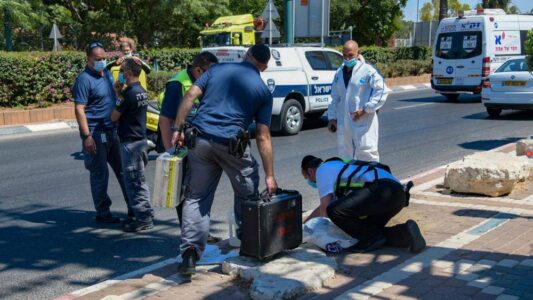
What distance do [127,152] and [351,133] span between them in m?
2.40

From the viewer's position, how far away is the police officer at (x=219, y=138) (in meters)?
4.80

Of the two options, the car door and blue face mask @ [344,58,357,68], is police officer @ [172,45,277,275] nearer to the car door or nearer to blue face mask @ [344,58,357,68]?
blue face mask @ [344,58,357,68]

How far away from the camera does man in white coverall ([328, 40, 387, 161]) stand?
6961 mm

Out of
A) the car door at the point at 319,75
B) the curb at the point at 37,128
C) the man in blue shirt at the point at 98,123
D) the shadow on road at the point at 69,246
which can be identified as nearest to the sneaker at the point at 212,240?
the shadow on road at the point at 69,246

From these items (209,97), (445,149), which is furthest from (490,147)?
(209,97)

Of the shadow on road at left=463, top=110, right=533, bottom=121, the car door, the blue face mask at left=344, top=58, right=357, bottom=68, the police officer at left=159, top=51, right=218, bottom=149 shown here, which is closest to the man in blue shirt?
the police officer at left=159, top=51, right=218, bottom=149

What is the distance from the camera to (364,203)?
5246mm

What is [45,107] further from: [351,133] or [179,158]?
[179,158]

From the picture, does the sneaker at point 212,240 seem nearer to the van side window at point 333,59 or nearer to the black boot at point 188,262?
the black boot at point 188,262

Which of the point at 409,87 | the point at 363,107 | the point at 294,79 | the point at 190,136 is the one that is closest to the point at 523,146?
the point at 363,107

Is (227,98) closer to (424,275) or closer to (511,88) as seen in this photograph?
(424,275)

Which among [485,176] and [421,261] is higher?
[485,176]

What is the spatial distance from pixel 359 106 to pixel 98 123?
278 centimetres

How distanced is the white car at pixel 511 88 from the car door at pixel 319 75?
384 centimetres
